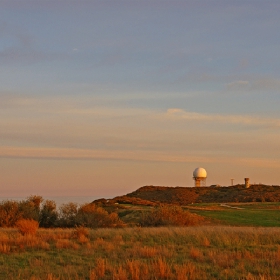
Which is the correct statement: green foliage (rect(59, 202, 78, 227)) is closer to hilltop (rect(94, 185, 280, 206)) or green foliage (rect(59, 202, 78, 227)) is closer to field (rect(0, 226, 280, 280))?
field (rect(0, 226, 280, 280))

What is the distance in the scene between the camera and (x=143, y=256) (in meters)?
15.1

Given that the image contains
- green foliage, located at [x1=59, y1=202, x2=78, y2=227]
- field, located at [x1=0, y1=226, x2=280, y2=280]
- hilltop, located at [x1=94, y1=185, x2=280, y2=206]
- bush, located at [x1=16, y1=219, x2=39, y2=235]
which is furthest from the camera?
hilltop, located at [x1=94, y1=185, x2=280, y2=206]

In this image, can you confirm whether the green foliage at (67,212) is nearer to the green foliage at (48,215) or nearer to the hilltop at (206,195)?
the green foliage at (48,215)

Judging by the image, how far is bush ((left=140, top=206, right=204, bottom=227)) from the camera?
31.7m

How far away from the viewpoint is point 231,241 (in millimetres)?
18531

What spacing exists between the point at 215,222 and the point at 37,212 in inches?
525

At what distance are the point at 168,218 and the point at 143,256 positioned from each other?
55.7 feet

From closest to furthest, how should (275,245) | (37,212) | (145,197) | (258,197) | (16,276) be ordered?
1. (16,276)
2. (275,245)
3. (37,212)
4. (258,197)
5. (145,197)

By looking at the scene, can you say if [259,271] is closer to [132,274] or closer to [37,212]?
[132,274]

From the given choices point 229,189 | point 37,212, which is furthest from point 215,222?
point 229,189

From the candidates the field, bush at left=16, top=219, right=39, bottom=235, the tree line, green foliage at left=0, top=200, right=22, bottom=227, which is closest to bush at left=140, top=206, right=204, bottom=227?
the tree line

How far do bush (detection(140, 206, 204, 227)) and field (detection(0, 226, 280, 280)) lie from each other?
419 inches

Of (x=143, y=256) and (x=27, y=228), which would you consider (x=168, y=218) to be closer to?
(x=27, y=228)

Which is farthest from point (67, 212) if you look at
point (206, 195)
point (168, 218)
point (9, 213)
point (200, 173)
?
point (200, 173)
